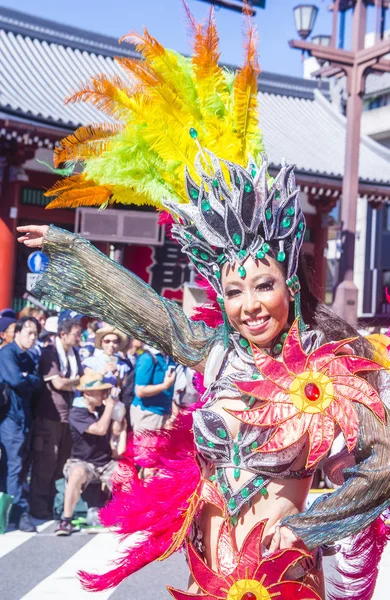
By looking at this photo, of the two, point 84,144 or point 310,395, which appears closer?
point 310,395

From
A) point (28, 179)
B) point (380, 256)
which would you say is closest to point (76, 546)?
point (28, 179)

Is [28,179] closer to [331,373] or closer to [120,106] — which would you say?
[120,106]

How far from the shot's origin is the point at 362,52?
12.4 meters

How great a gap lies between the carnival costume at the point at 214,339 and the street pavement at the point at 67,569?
224 cm

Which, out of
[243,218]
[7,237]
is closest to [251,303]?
[243,218]

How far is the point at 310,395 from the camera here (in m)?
2.24

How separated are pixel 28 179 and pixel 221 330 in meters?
10.2

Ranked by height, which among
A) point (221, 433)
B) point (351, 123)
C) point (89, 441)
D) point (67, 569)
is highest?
point (351, 123)

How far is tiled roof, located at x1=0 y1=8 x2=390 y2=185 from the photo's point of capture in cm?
1357

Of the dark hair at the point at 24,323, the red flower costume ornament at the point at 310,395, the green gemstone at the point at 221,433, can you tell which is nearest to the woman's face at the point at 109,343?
the dark hair at the point at 24,323

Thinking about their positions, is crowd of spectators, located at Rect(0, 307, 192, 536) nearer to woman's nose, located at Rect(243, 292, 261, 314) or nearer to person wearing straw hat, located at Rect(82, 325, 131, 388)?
person wearing straw hat, located at Rect(82, 325, 131, 388)

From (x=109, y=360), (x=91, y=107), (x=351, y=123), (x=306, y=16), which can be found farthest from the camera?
(x=91, y=107)

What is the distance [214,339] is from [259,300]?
30cm

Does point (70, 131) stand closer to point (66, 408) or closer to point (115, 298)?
Answer: point (66, 408)
